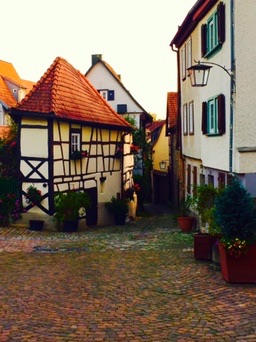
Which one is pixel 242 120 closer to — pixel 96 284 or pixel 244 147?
pixel 244 147

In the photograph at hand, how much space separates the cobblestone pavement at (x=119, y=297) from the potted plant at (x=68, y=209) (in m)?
5.33

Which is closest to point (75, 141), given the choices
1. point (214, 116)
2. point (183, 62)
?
point (183, 62)

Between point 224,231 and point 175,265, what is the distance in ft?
7.42

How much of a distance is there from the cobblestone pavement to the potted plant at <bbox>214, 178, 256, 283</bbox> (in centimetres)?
26

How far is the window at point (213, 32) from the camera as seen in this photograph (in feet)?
49.8

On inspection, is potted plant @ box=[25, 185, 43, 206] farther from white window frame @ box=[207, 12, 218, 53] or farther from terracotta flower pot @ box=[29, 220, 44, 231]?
white window frame @ box=[207, 12, 218, 53]

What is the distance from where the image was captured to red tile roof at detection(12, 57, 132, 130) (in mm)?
21391

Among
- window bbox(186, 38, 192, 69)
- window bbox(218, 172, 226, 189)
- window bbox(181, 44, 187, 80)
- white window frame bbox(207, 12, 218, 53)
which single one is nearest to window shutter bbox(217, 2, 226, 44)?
white window frame bbox(207, 12, 218, 53)

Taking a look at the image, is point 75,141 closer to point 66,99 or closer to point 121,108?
point 66,99

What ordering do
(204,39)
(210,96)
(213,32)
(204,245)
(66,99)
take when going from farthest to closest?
(66,99), (204,39), (210,96), (213,32), (204,245)

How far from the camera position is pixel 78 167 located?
23.2m

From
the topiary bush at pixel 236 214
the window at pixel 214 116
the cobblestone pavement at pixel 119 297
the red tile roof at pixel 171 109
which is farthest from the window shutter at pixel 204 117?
the red tile roof at pixel 171 109

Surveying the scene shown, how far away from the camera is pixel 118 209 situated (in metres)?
26.6

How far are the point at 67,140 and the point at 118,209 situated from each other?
5.80 meters
